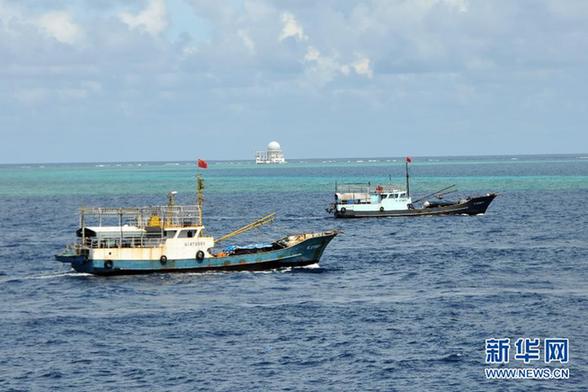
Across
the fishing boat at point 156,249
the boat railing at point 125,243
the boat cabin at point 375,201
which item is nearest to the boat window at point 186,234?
the fishing boat at point 156,249

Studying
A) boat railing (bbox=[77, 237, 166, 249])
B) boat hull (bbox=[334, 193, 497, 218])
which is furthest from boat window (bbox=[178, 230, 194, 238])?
boat hull (bbox=[334, 193, 497, 218])

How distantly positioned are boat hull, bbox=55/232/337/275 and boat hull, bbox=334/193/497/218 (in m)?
52.4

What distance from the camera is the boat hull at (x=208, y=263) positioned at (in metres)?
73.0

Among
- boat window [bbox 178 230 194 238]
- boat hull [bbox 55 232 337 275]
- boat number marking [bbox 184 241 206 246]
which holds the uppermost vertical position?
boat window [bbox 178 230 194 238]

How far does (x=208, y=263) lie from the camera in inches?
2894

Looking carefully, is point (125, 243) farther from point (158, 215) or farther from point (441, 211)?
point (441, 211)

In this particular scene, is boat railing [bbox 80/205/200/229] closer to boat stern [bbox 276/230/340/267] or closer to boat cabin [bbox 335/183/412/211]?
boat stern [bbox 276/230/340/267]

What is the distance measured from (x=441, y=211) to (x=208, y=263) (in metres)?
62.4

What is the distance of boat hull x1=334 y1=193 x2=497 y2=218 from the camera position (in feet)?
422

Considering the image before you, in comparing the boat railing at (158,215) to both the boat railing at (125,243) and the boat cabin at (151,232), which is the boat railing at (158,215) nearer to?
the boat cabin at (151,232)

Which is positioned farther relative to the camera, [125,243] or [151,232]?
[125,243]

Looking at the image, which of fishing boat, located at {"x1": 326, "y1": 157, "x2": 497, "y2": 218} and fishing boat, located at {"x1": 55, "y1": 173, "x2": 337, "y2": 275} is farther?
fishing boat, located at {"x1": 326, "y1": 157, "x2": 497, "y2": 218}

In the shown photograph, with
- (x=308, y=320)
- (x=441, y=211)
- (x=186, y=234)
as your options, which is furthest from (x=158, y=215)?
(x=441, y=211)

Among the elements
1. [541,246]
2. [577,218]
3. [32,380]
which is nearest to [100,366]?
[32,380]
